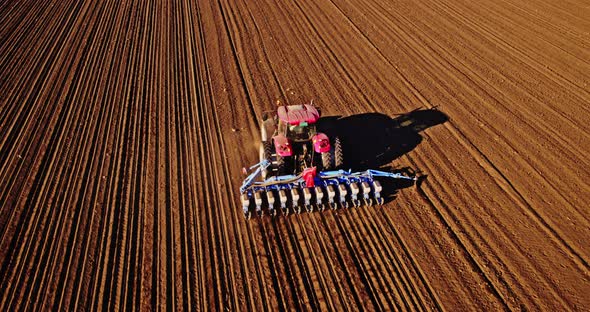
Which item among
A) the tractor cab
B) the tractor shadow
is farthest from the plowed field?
the tractor cab

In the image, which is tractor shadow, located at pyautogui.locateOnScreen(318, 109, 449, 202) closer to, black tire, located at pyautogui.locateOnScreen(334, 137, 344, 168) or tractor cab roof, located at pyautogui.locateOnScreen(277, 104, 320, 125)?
black tire, located at pyautogui.locateOnScreen(334, 137, 344, 168)

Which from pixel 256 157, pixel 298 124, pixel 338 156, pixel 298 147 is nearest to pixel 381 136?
pixel 338 156

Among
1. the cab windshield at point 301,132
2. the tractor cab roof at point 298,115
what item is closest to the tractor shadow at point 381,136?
the cab windshield at point 301,132

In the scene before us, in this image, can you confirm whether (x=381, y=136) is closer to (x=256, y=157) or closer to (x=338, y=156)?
(x=338, y=156)

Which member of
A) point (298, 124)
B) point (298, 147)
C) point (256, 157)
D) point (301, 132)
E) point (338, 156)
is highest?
point (256, 157)

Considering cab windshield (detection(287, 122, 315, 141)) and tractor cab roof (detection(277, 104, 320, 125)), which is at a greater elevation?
tractor cab roof (detection(277, 104, 320, 125))

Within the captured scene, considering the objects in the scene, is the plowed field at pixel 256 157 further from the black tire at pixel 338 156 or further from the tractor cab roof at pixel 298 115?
the tractor cab roof at pixel 298 115

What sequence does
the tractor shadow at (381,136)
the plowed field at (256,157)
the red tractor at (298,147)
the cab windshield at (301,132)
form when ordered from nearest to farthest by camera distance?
the plowed field at (256,157) → the red tractor at (298,147) → the cab windshield at (301,132) → the tractor shadow at (381,136)
